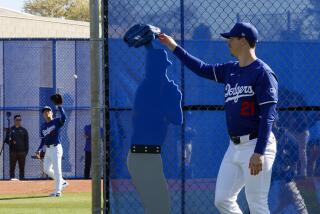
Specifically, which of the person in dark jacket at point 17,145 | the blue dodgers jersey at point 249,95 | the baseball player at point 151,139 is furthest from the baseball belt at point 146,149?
the person in dark jacket at point 17,145

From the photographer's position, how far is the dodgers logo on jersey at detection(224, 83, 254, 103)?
23.8ft

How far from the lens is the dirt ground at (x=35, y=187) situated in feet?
61.0

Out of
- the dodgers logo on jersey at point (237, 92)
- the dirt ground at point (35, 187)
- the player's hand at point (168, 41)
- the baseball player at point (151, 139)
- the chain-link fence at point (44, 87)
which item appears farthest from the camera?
the chain-link fence at point (44, 87)

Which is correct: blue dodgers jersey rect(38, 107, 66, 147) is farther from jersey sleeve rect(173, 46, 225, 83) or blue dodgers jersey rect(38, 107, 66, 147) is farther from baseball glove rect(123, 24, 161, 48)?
jersey sleeve rect(173, 46, 225, 83)

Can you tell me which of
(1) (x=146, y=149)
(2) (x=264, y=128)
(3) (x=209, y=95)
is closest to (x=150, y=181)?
(1) (x=146, y=149)

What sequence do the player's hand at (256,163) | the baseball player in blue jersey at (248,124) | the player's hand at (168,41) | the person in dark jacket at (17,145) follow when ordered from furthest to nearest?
the person in dark jacket at (17,145) < the player's hand at (168,41) < the baseball player in blue jersey at (248,124) < the player's hand at (256,163)

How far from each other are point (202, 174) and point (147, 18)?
162cm

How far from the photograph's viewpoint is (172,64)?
851 cm

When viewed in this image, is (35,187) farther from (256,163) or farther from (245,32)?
(256,163)

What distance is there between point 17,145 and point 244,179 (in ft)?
53.7

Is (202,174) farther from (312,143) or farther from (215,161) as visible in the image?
(312,143)

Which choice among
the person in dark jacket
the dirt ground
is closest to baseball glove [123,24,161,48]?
the dirt ground

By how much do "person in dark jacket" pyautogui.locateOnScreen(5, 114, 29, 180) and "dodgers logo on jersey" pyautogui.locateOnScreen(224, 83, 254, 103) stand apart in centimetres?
1601

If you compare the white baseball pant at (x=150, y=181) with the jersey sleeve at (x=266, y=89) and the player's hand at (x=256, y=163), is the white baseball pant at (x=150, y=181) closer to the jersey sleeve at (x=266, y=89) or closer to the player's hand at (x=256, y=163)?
the player's hand at (x=256, y=163)
